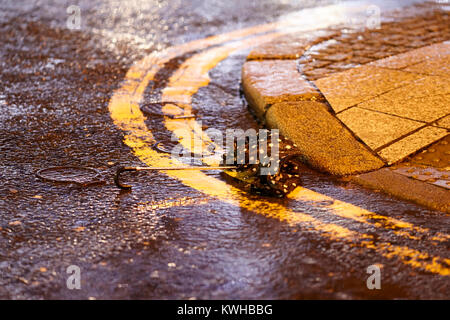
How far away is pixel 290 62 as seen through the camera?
16.7 feet

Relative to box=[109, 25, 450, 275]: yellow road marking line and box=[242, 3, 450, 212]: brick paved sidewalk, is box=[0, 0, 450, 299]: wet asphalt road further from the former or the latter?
box=[242, 3, 450, 212]: brick paved sidewalk

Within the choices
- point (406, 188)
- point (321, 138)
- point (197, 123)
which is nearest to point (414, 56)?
point (321, 138)

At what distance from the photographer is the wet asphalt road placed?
2219 mm

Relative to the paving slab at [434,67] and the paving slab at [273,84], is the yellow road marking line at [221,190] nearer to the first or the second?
the paving slab at [273,84]

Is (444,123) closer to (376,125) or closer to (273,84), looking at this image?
(376,125)

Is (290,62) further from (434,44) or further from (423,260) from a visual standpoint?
(423,260)

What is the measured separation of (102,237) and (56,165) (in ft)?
3.18

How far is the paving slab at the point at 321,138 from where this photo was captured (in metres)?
3.30

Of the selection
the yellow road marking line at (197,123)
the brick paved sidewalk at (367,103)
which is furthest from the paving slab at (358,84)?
the yellow road marking line at (197,123)

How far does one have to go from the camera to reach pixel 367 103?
3.98 m

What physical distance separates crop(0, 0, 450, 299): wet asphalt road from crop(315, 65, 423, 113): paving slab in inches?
24.7

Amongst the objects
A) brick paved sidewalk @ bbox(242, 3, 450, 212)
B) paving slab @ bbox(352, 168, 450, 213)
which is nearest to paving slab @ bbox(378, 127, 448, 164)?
brick paved sidewalk @ bbox(242, 3, 450, 212)

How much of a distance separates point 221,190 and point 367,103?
150 cm

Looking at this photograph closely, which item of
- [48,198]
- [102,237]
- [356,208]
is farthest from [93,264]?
[356,208]
